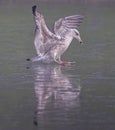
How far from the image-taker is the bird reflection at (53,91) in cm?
1109

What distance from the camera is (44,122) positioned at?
33.4 feet

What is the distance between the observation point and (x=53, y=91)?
12227 mm

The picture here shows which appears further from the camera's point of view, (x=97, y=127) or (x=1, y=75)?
(x=1, y=75)

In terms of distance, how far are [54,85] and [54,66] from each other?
2.19 m

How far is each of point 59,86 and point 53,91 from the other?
1.49 ft

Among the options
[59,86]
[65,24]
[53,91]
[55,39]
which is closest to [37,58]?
[55,39]

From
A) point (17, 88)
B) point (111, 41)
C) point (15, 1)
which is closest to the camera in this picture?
point (17, 88)

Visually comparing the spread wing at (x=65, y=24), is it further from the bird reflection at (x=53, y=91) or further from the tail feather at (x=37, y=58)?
the bird reflection at (x=53, y=91)

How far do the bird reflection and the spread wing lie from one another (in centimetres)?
88

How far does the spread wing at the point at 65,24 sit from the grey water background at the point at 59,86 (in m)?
0.68

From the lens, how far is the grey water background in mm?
10305

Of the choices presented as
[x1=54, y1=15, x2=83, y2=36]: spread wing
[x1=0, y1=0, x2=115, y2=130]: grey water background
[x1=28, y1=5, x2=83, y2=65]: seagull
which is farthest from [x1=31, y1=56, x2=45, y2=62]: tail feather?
[x1=54, y1=15, x2=83, y2=36]: spread wing

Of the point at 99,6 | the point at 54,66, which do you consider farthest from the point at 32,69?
the point at 99,6

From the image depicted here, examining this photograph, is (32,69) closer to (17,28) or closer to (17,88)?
(17,88)
